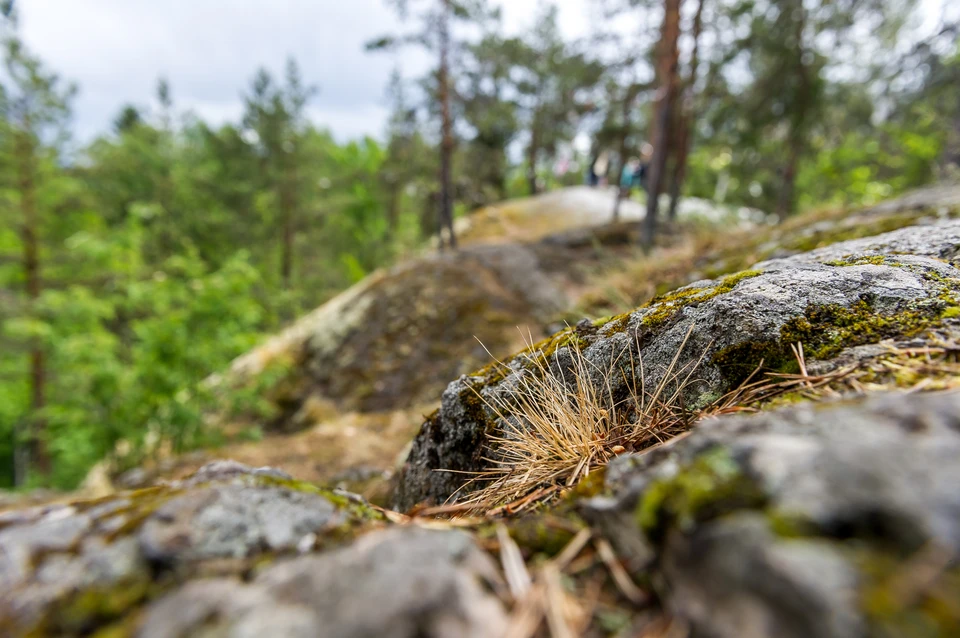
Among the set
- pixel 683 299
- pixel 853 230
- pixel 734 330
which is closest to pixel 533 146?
pixel 853 230

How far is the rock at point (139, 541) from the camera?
2.63 feet

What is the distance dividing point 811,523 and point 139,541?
1.29 m

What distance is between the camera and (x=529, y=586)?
2.75 feet

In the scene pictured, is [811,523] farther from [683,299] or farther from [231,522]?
[683,299]

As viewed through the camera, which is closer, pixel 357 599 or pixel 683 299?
pixel 357 599

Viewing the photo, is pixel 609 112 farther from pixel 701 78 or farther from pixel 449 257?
pixel 449 257

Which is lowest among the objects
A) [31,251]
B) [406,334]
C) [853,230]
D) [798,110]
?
[406,334]

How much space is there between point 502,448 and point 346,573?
94cm

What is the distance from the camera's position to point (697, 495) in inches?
30.2

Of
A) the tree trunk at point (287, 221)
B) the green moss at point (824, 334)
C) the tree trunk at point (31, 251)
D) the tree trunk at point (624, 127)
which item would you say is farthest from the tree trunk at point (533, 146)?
the green moss at point (824, 334)

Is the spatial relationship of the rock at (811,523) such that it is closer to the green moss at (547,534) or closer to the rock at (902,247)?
the green moss at (547,534)

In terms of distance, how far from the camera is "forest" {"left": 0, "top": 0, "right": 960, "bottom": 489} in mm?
8461

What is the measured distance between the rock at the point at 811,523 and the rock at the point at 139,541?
0.75 meters

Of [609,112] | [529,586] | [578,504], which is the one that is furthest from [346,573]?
[609,112]
